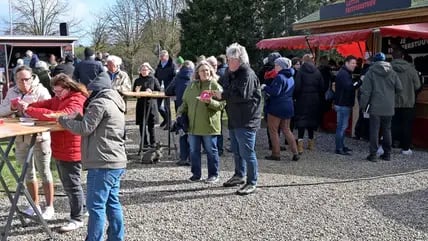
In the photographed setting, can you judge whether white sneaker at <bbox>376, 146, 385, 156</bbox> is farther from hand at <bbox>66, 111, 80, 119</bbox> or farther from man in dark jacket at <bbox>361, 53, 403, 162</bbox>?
hand at <bbox>66, 111, 80, 119</bbox>

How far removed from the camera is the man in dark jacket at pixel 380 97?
7.91m

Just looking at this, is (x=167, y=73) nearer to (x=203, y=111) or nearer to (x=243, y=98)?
(x=203, y=111)

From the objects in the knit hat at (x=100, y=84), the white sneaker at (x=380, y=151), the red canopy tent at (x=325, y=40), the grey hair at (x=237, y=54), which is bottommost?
the white sneaker at (x=380, y=151)

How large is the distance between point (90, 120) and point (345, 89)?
5705 mm

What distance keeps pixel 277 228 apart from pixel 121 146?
179 cm

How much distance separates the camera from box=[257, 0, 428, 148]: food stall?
30.2 feet

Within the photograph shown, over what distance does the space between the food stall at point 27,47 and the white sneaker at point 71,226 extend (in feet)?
40.6

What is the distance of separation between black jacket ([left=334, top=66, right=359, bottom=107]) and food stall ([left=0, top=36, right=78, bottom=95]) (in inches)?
409

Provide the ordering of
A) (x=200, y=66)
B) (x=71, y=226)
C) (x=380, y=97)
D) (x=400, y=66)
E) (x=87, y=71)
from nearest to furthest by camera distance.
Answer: (x=71, y=226) < (x=200, y=66) < (x=380, y=97) < (x=400, y=66) < (x=87, y=71)

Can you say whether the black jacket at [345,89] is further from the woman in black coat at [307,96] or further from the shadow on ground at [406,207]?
the shadow on ground at [406,207]

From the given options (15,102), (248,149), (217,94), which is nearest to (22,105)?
(15,102)

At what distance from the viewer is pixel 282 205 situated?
5.60 metres

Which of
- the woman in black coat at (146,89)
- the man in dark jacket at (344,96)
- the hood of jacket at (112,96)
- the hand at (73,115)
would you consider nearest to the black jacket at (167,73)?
the woman in black coat at (146,89)

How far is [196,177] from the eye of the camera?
21.8 feet
